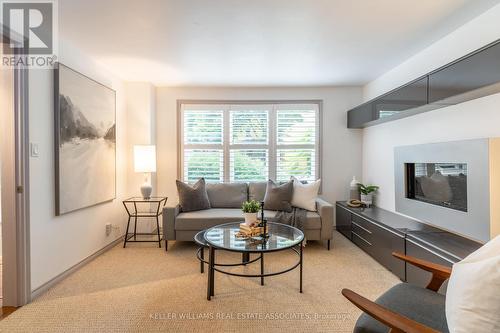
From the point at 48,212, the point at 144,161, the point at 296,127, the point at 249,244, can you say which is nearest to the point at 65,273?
the point at 48,212

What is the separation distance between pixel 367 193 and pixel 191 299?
2.86 metres

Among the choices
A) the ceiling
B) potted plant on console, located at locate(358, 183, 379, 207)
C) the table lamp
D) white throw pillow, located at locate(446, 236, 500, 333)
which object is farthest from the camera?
potted plant on console, located at locate(358, 183, 379, 207)

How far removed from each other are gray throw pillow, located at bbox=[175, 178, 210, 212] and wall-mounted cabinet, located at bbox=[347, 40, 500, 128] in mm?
2587

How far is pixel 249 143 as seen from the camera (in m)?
4.42

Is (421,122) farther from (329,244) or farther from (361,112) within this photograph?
(329,244)

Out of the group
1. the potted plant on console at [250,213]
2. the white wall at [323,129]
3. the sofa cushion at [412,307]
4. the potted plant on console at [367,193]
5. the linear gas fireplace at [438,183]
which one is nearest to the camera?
the sofa cushion at [412,307]

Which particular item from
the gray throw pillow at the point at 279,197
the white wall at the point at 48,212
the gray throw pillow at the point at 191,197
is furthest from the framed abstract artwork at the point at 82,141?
the gray throw pillow at the point at 279,197

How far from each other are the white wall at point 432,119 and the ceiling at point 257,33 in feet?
0.37

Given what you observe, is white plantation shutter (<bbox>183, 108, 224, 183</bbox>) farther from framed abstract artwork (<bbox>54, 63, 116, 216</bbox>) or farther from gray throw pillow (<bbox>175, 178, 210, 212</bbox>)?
framed abstract artwork (<bbox>54, 63, 116, 216</bbox>)

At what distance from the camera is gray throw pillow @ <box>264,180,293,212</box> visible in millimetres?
3682

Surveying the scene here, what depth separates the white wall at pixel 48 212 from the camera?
7.57 ft

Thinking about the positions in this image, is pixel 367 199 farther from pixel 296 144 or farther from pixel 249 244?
pixel 249 244

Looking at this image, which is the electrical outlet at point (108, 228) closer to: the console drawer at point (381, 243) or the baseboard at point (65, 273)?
the baseboard at point (65, 273)

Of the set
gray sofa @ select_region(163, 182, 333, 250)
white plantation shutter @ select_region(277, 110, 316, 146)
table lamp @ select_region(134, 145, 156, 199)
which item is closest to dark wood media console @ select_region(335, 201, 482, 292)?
gray sofa @ select_region(163, 182, 333, 250)
